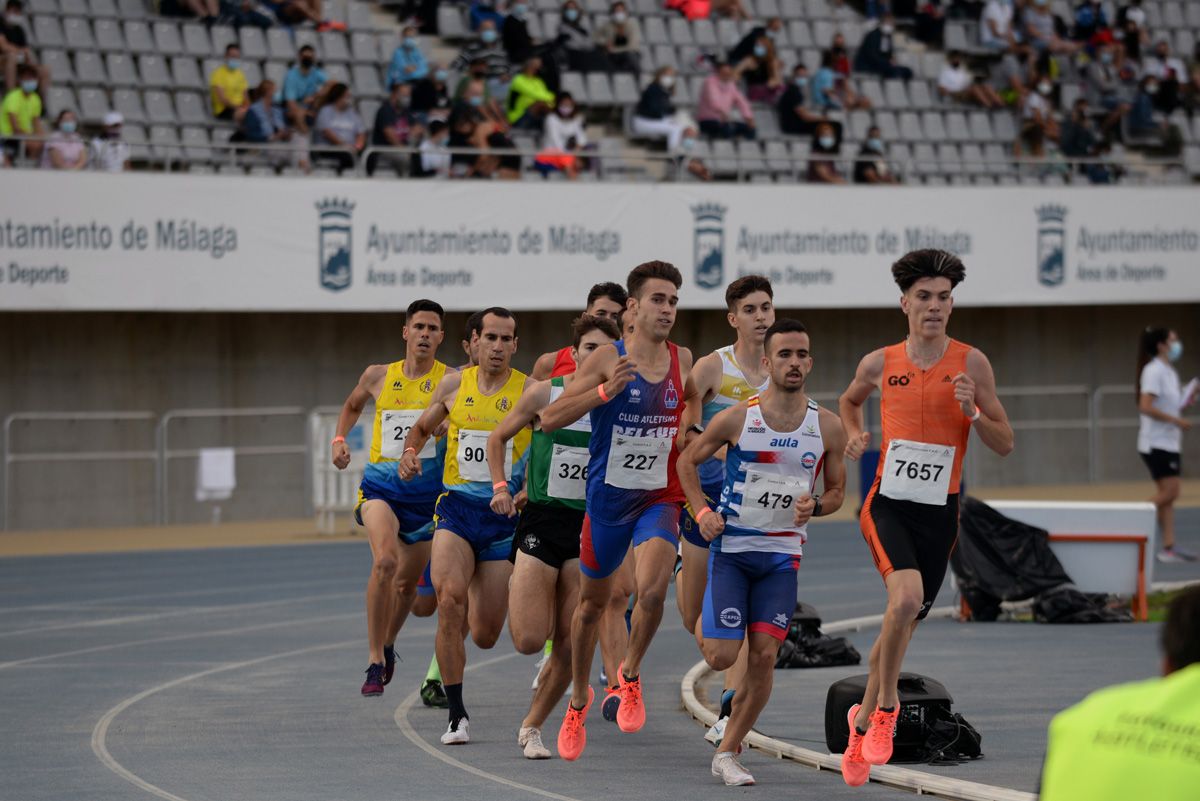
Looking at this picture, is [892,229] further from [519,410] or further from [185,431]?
[519,410]

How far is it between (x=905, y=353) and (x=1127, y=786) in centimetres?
584

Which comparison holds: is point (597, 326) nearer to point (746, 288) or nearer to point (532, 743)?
point (746, 288)

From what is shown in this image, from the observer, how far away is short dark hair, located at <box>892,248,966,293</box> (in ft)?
28.4

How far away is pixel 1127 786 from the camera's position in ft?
10.2

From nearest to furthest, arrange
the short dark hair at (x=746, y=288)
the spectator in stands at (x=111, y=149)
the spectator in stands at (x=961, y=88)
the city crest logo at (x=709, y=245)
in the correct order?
1. the short dark hair at (x=746, y=288)
2. the spectator in stands at (x=111, y=149)
3. the city crest logo at (x=709, y=245)
4. the spectator in stands at (x=961, y=88)

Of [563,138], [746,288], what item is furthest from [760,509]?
[563,138]

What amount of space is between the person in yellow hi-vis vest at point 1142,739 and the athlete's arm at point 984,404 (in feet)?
17.1

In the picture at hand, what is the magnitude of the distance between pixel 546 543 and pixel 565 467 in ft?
1.34

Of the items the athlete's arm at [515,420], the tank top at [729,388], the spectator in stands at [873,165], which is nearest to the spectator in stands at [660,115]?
the spectator in stands at [873,165]

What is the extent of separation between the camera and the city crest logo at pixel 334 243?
22.4m

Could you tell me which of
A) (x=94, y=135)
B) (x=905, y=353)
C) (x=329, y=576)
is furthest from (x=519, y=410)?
(x=94, y=135)

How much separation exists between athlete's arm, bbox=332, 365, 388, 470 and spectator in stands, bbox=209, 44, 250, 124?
11.6m

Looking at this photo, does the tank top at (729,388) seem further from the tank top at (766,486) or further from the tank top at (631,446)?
the tank top at (766,486)

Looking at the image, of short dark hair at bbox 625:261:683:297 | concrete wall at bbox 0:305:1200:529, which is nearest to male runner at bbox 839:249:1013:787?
short dark hair at bbox 625:261:683:297
